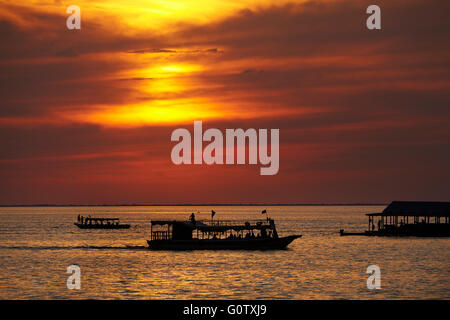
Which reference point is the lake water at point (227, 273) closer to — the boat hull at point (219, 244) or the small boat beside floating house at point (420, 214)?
the boat hull at point (219, 244)

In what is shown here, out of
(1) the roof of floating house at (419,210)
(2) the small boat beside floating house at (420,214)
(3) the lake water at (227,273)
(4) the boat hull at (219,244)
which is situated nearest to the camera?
(3) the lake water at (227,273)

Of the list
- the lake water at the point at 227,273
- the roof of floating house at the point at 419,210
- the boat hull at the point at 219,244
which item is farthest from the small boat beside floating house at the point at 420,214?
the boat hull at the point at 219,244

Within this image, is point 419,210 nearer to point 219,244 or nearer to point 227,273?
point 219,244

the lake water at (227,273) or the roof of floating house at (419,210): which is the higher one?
the roof of floating house at (419,210)

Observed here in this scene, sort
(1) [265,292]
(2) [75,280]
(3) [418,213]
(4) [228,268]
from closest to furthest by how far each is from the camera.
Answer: (1) [265,292] → (2) [75,280] → (4) [228,268] → (3) [418,213]

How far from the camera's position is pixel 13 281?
209 feet

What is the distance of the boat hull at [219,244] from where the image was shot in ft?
307

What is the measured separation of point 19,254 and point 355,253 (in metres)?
51.9

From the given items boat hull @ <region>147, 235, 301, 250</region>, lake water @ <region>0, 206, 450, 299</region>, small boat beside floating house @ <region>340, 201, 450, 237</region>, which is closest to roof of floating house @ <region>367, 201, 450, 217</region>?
small boat beside floating house @ <region>340, 201, 450, 237</region>
